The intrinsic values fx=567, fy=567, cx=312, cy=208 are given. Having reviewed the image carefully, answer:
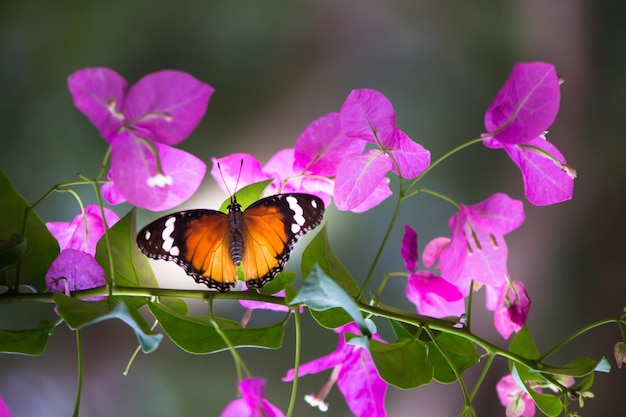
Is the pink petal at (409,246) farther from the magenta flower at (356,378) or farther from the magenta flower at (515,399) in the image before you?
the magenta flower at (515,399)

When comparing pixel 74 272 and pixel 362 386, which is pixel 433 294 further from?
pixel 74 272

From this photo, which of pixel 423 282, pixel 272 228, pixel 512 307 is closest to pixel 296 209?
pixel 272 228

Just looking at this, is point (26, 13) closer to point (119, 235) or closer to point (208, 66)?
point (208, 66)

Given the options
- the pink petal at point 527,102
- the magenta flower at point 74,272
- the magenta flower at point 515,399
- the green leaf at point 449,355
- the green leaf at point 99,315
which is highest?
the pink petal at point 527,102

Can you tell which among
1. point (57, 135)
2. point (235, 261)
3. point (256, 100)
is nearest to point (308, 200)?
point (235, 261)

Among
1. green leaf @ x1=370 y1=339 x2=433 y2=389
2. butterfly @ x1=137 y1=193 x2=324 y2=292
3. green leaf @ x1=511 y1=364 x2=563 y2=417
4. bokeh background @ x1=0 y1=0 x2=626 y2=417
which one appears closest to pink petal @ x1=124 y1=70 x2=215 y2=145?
butterfly @ x1=137 y1=193 x2=324 y2=292

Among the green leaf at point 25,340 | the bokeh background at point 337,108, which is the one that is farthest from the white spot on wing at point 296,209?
the bokeh background at point 337,108
